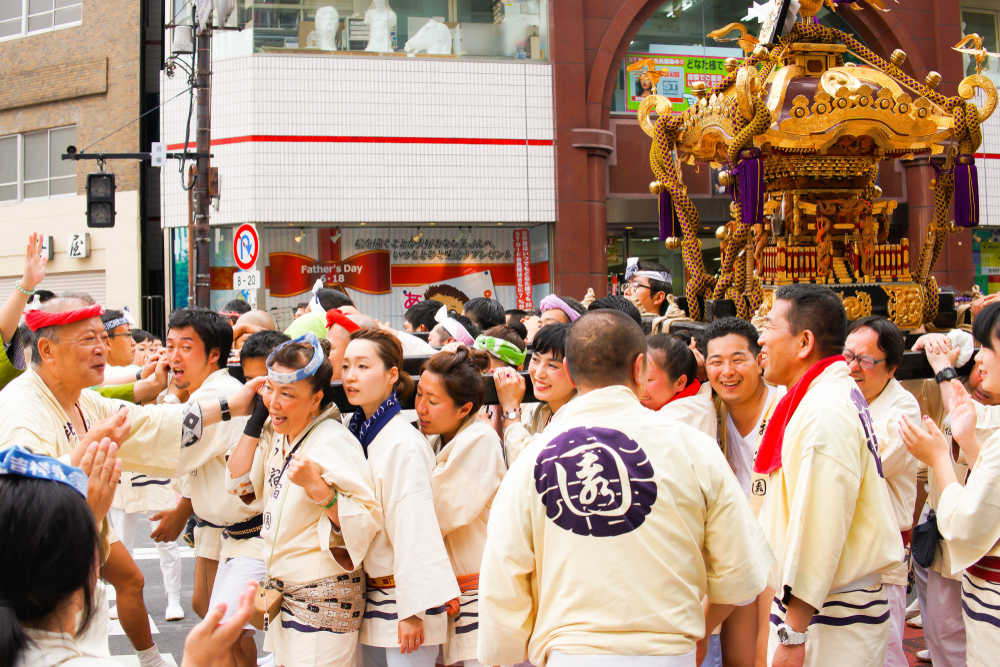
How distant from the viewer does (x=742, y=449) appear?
3902 mm

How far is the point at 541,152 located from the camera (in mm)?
14422

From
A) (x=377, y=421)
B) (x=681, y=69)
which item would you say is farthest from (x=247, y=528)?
(x=681, y=69)

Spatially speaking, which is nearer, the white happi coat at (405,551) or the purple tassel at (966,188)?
the white happi coat at (405,551)

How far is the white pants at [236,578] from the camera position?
352 centimetres

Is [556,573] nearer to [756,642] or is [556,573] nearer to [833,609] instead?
[833,609]

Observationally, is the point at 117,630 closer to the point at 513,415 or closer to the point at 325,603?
the point at 325,603

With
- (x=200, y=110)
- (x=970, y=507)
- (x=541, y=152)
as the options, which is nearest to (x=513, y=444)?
(x=970, y=507)

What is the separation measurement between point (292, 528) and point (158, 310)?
1452cm

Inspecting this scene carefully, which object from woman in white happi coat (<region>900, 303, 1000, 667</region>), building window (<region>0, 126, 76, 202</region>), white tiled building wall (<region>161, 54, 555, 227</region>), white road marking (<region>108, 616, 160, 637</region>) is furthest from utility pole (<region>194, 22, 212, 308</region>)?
woman in white happi coat (<region>900, 303, 1000, 667</region>)

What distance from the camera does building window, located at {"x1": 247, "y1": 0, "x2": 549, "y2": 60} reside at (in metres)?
13.7

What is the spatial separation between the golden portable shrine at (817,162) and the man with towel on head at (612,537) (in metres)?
3.91

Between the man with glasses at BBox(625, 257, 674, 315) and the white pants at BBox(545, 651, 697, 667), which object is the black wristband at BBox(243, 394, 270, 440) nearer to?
the white pants at BBox(545, 651, 697, 667)

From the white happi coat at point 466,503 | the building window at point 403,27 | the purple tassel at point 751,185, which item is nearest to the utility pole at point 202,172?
the building window at point 403,27

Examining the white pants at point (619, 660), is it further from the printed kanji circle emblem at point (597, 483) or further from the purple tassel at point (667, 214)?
the purple tassel at point (667, 214)
